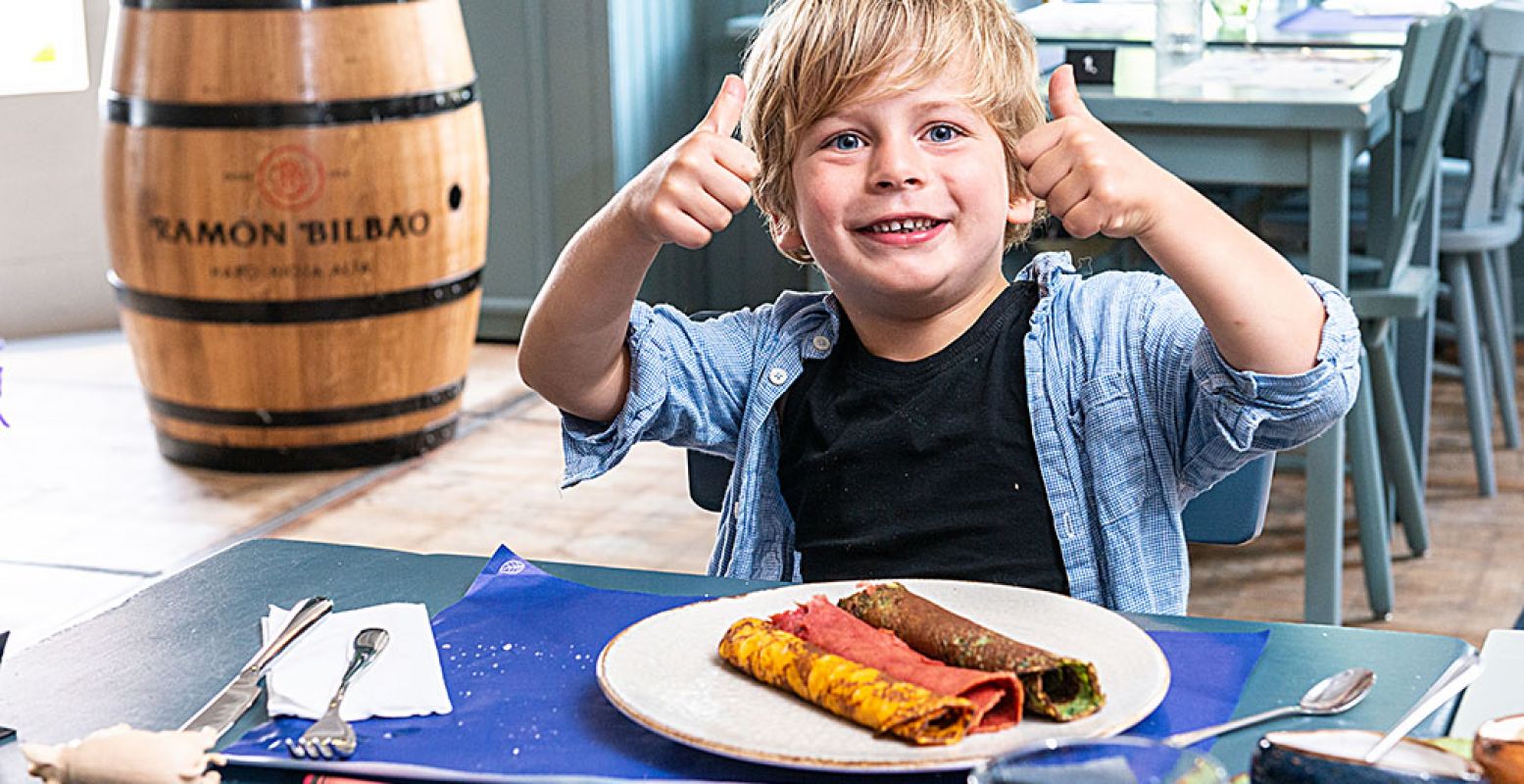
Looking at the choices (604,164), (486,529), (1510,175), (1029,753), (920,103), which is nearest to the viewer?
(1029,753)

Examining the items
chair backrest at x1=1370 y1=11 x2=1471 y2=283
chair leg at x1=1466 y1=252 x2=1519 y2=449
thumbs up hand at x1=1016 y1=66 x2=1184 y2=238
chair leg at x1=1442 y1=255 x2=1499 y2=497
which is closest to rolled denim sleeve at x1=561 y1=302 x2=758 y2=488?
thumbs up hand at x1=1016 y1=66 x2=1184 y2=238

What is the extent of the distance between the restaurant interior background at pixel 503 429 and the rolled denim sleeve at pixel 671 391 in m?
Result: 1.28

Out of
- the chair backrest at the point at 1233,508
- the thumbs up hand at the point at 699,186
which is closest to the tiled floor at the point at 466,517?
the chair backrest at the point at 1233,508

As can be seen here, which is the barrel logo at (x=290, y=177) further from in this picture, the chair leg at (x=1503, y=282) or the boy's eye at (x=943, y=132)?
the chair leg at (x=1503, y=282)

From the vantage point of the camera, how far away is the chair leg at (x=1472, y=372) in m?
3.48

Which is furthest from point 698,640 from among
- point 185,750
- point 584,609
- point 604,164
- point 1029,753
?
point 604,164

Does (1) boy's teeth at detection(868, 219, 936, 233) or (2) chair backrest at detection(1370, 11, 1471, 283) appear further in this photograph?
(2) chair backrest at detection(1370, 11, 1471, 283)

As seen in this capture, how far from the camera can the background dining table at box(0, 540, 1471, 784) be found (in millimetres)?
920

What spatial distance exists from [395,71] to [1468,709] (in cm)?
270

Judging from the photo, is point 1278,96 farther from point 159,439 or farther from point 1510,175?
point 159,439

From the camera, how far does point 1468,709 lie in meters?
0.91

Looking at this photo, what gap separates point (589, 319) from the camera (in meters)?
1.24

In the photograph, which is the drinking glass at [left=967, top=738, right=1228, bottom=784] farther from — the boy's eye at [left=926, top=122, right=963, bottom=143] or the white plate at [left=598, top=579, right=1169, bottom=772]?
the boy's eye at [left=926, top=122, right=963, bottom=143]

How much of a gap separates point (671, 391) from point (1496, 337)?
285 cm
